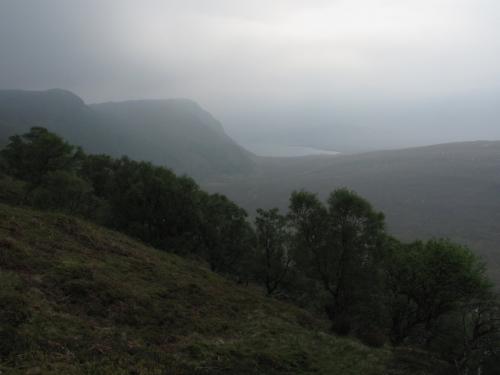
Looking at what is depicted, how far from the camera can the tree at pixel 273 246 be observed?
138 feet

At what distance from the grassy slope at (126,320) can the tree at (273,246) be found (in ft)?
45.7

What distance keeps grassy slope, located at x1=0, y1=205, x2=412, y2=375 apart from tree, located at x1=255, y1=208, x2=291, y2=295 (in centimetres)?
1392

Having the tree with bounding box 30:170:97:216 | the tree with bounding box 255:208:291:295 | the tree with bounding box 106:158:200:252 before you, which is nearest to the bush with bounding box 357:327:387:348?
the tree with bounding box 255:208:291:295

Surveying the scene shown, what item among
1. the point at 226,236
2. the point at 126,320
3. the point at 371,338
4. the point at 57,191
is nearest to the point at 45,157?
the point at 57,191

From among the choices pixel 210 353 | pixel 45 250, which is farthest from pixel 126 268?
pixel 210 353

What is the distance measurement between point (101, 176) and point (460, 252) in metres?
63.2

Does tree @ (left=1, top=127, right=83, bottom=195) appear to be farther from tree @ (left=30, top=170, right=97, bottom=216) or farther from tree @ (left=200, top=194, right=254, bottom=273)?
tree @ (left=200, top=194, right=254, bottom=273)

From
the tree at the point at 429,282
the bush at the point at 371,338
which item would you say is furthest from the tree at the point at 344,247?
the bush at the point at 371,338

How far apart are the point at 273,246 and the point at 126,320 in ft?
94.0

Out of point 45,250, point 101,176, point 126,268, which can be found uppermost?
point 101,176

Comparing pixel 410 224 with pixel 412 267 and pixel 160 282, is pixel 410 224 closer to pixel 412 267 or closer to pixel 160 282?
pixel 412 267

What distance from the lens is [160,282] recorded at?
23.4m

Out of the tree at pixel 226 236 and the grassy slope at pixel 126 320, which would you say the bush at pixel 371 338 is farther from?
the tree at pixel 226 236

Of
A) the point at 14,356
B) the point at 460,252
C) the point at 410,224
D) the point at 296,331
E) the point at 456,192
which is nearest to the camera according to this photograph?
the point at 14,356
